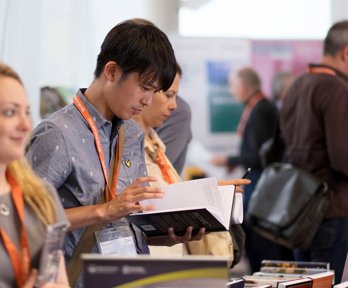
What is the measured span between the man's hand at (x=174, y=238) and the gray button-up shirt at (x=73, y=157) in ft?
0.63

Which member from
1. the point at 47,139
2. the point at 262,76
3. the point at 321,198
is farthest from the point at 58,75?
the point at 262,76

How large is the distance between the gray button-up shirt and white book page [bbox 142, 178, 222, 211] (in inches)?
5.2

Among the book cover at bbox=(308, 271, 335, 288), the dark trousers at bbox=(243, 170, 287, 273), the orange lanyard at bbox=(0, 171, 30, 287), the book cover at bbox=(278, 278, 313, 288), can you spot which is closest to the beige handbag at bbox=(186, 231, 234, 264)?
the book cover at bbox=(308, 271, 335, 288)

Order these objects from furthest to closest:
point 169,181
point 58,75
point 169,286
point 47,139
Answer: point 58,75 < point 169,181 < point 47,139 < point 169,286

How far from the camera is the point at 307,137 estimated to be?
14.2 feet

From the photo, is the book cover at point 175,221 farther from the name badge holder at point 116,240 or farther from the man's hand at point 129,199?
the man's hand at point 129,199

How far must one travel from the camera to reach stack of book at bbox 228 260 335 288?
8.76 ft

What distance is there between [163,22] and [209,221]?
4999 millimetres

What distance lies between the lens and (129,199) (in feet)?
7.72


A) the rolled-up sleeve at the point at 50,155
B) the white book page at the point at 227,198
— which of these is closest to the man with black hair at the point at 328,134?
the white book page at the point at 227,198

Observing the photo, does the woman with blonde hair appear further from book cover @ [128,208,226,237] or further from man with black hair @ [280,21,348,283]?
man with black hair @ [280,21,348,283]

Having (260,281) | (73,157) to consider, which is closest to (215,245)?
(260,281)

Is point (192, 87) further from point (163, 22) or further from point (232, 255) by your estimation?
point (232, 255)

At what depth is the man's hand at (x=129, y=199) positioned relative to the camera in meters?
2.35
